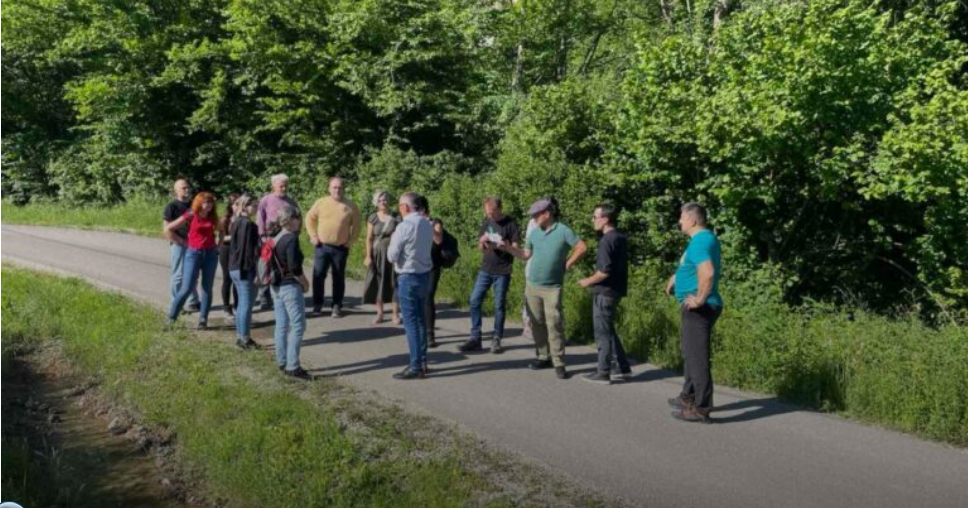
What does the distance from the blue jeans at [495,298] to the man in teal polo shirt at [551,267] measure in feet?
3.27

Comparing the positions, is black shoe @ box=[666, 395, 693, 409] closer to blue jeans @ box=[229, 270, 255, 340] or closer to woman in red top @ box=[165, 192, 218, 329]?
blue jeans @ box=[229, 270, 255, 340]

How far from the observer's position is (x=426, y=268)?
9586 millimetres

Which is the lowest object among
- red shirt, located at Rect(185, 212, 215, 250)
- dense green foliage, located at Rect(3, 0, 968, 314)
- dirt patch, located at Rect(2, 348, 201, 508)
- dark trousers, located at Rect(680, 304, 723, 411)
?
dirt patch, located at Rect(2, 348, 201, 508)

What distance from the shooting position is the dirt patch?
7.65 meters

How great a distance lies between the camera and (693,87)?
46.7 feet

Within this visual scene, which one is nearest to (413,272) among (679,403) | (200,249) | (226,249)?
(679,403)

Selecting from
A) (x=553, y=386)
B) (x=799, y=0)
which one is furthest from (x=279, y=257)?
(x=799, y=0)

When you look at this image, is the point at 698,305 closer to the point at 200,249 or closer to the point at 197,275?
the point at 200,249

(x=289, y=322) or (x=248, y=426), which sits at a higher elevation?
(x=289, y=322)

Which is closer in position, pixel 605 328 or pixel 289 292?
pixel 605 328

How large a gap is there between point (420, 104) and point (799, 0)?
1010 centimetres

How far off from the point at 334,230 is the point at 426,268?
10.5 feet

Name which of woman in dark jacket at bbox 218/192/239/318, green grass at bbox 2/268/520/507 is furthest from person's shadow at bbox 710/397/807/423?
woman in dark jacket at bbox 218/192/239/318

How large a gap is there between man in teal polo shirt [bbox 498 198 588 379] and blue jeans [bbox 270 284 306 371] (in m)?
2.27
